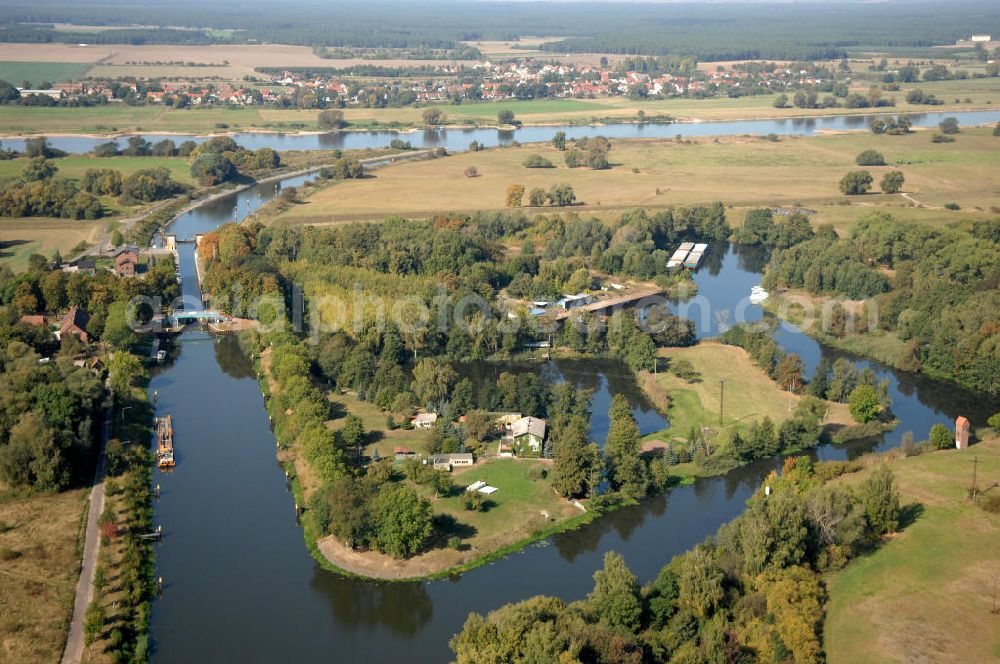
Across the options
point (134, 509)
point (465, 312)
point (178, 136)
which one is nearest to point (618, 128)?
point (178, 136)

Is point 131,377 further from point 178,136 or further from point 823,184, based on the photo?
point 178,136

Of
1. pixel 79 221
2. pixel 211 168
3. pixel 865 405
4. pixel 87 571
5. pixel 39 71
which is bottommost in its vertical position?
pixel 87 571

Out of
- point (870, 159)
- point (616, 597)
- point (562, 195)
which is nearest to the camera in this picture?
point (616, 597)

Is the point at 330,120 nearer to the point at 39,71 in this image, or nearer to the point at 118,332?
the point at 39,71

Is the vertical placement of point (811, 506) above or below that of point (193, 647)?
above

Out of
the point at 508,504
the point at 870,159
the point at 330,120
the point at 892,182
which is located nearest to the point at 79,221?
the point at 330,120

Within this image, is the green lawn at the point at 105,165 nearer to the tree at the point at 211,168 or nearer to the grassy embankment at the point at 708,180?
the tree at the point at 211,168

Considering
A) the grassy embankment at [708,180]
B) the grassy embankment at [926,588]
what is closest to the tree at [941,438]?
the grassy embankment at [926,588]

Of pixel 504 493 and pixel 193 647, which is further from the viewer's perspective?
pixel 504 493
